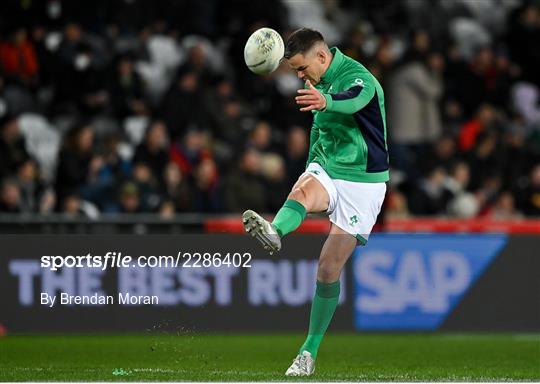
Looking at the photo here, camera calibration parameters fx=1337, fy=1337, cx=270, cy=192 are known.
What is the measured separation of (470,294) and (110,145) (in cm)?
511

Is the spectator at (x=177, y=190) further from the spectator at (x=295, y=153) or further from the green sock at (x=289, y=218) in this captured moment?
the green sock at (x=289, y=218)

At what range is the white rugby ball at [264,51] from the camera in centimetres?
989

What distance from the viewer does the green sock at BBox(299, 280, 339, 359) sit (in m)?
10.1

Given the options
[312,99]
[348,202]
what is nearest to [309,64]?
[312,99]

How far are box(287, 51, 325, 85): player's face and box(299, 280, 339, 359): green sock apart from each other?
62.7 inches

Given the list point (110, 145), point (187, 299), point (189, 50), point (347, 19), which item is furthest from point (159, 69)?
point (187, 299)

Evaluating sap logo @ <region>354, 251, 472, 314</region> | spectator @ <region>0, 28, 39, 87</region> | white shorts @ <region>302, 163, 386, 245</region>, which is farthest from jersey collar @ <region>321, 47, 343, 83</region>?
spectator @ <region>0, 28, 39, 87</region>

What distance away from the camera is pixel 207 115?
63.1 feet

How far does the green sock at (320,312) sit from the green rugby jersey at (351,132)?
862 millimetres

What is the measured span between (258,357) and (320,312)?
242cm

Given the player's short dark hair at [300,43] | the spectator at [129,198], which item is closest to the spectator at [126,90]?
the spectator at [129,198]

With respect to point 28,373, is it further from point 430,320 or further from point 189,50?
point 189,50

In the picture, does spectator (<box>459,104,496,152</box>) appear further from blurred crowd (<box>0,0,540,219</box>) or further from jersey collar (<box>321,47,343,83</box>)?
jersey collar (<box>321,47,343,83</box>)
